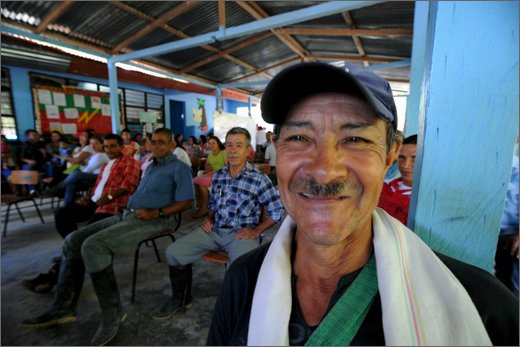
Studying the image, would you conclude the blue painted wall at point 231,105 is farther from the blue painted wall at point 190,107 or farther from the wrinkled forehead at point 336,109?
the wrinkled forehead at point 336,109

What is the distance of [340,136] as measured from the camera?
72 centimetres

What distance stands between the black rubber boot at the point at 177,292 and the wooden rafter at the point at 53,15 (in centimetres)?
416

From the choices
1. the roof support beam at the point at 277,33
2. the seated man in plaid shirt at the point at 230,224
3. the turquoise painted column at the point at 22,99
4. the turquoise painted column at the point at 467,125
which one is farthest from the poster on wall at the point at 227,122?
the turquoise painted column at the point at 467,125

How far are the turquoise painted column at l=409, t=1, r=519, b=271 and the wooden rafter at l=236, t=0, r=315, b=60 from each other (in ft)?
13.9

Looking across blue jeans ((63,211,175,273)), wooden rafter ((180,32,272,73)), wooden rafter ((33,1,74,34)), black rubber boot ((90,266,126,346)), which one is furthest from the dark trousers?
wooden rafter ((180,32,272,73))

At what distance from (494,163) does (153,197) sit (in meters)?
2.46

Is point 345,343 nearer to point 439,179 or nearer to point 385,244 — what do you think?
point 385,244

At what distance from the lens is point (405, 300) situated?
59 cm

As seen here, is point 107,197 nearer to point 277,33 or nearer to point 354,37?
point 277,33

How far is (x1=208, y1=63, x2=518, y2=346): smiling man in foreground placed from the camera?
1.93ft

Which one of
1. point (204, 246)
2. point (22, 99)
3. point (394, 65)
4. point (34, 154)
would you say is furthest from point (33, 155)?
point (394, 65)

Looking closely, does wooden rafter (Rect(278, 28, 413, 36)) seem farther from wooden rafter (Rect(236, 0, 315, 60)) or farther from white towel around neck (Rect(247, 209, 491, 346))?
white towel around neck (Rect(247, 209, 491, 346))

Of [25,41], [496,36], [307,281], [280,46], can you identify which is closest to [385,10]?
[280,46]

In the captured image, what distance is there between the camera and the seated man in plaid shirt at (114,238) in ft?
6.52
